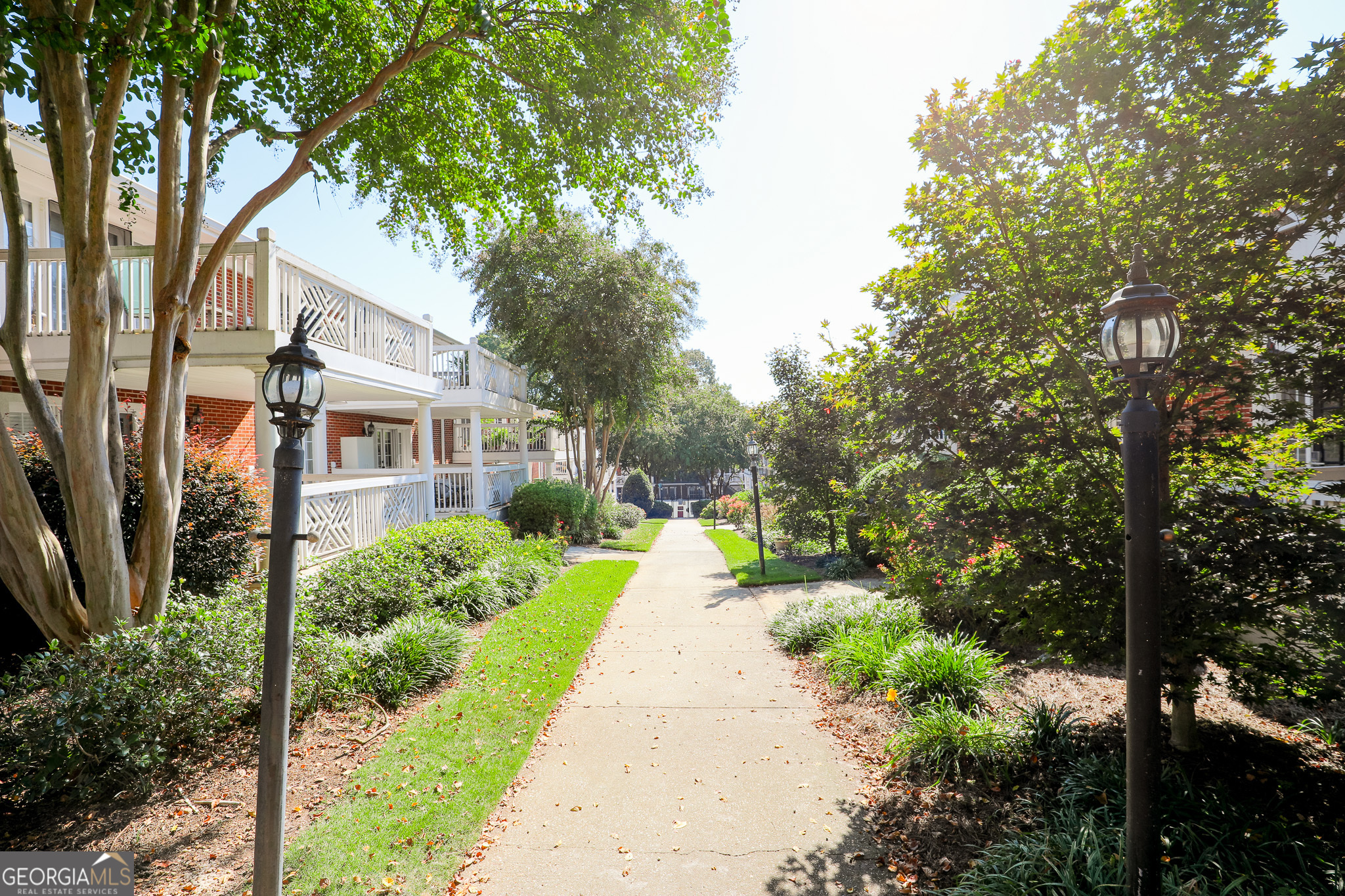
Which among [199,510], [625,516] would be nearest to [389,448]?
[625,516]

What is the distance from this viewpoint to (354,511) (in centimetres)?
952

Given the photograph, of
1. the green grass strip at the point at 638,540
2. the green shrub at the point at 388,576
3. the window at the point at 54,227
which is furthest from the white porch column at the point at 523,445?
the window at the point at 54,227

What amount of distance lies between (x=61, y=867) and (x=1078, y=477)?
622 cm

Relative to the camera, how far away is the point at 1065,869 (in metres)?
2.94

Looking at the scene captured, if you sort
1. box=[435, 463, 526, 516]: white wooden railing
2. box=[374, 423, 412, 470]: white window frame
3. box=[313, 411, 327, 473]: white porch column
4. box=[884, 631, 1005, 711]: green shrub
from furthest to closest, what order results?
box=[374, 423, 412, 470]: white window frame < box=[435, 463, 526, 516]: white wooden railing < box=[313, 411, 327, 473]: white porch column < box=[884, 631, 1005, 711]: green shrub

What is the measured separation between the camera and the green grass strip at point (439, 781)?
3.35m

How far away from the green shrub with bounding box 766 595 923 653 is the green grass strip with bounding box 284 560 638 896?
257 centimetres

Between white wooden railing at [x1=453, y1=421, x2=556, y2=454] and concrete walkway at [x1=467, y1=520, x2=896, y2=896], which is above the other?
white wooden railing at [x1=453, y1=421, x2=556, y2=454]

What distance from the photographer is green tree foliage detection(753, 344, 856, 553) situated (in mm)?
13336

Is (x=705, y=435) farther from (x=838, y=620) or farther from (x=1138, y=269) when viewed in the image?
(x=1138, y=269)

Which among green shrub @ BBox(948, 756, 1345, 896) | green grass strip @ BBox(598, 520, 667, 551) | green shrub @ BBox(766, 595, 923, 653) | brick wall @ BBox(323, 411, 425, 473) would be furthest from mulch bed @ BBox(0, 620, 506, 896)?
green grass strip @ BBox(598, 520, 667, 551)

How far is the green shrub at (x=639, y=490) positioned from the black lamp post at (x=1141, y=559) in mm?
39863

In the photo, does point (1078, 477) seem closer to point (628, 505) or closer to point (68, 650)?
point (68, 650)

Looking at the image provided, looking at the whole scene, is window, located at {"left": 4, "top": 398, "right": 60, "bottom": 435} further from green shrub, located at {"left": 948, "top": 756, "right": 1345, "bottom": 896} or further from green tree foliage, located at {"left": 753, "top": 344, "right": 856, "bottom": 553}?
green tree foliage, located at {"left": 753, "top": 344, "right": 856, "bottom": 553}
